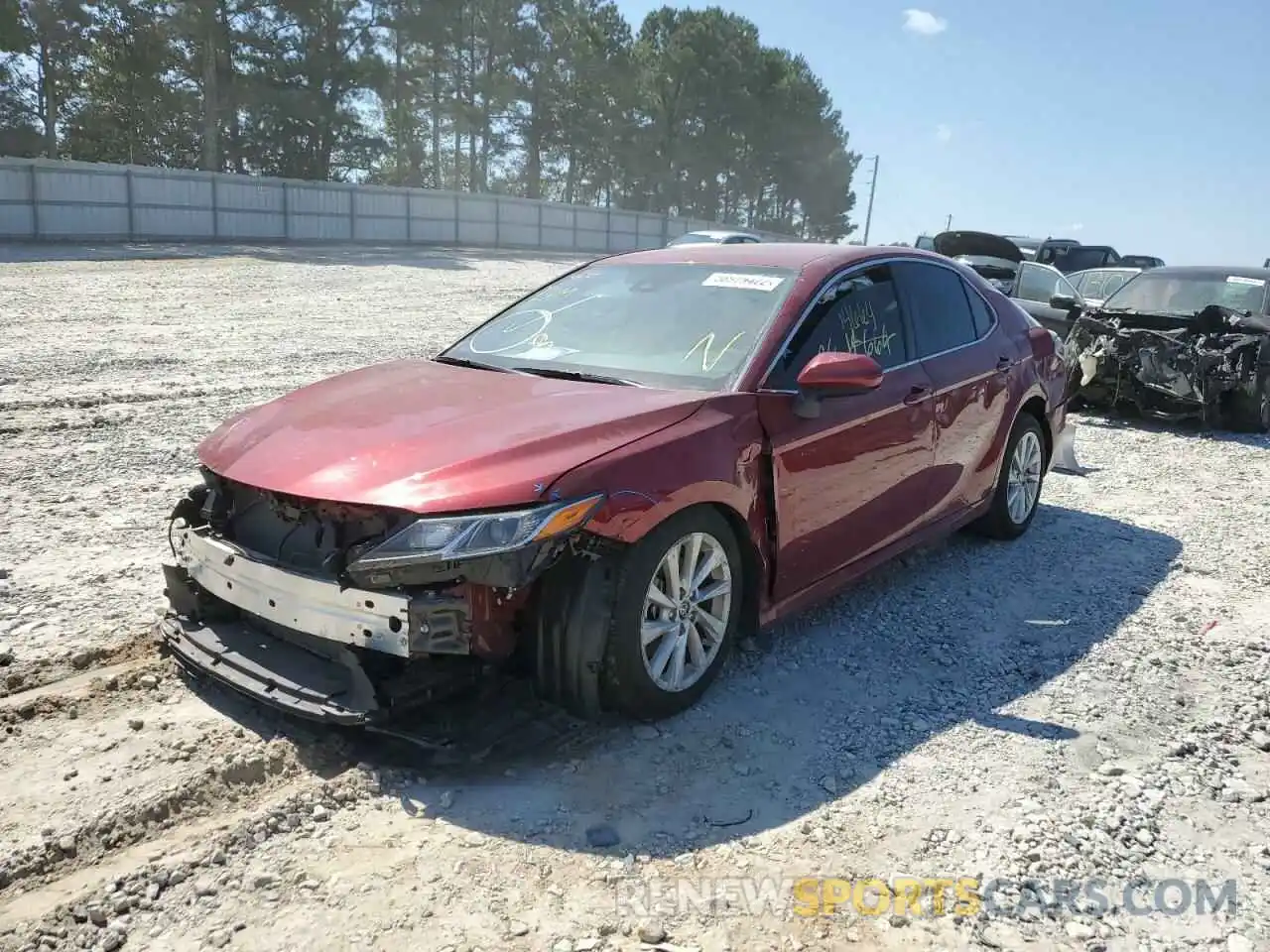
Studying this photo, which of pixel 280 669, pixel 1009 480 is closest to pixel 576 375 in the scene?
pixel 280 669

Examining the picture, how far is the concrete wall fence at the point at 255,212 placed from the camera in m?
26.2

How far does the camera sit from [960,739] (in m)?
3.74

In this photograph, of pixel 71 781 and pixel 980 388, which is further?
pixel 980 388

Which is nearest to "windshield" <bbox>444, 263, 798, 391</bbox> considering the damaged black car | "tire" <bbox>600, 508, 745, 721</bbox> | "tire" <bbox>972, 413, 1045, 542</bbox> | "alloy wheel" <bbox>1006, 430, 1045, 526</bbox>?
"tire" <bbox>600, 508, 745, 721</bbox>

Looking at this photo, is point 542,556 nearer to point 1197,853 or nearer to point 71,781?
point 71,781

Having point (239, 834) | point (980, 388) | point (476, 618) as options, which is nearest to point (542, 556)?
point (476, 618)

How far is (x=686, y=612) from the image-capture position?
3676 mm

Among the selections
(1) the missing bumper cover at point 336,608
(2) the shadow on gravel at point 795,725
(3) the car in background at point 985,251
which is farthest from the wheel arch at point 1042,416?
(3) the car in background at point 985,251

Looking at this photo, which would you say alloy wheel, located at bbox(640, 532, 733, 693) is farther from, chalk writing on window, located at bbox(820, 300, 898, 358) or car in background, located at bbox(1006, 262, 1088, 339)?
car in background, located at bbox(1006, 262, 1088, 339)

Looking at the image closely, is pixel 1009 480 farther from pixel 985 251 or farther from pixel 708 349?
pixel 985 251

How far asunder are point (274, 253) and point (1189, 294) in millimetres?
23933

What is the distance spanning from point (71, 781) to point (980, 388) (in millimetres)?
4443

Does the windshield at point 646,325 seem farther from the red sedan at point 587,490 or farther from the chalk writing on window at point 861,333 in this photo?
the chalk writing on window at point 861,333

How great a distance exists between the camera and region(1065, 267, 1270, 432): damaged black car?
970 centimetres
